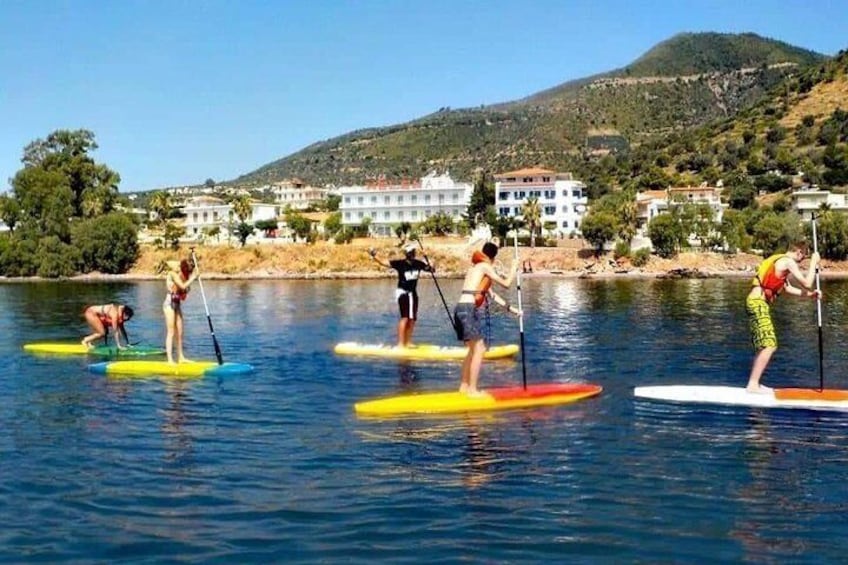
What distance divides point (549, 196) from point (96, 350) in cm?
10634

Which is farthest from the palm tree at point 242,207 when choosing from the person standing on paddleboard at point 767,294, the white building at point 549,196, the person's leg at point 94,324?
the person standing on paddleboard at point 767,294

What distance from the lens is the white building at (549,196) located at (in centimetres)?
12694

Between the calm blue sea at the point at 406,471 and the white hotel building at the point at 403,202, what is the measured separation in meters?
112

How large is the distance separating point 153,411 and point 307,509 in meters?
7.27

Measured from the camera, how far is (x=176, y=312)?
21.9 meters

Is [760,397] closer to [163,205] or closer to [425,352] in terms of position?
[425,352]

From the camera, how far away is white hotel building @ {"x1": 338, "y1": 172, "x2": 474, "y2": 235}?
134875 mm

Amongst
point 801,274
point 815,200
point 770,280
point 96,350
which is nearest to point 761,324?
point 770,280

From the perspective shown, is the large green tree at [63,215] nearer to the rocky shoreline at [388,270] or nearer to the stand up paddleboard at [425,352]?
the rocky shoreline at [388,270]

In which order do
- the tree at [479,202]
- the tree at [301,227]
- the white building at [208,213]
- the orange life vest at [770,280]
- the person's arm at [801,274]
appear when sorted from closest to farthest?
the person's arm at [801,274] → the orange life vest at [770,280] → the tree at [301,227] → the tree at [479,202] → the white building at [208,213]

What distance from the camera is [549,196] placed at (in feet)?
419

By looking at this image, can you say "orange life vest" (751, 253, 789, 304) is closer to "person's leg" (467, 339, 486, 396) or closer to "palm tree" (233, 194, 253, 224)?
"person's leg" (467, 339, 486, 396)

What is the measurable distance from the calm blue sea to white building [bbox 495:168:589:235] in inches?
4118

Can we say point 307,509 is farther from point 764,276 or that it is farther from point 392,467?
point 764,276
